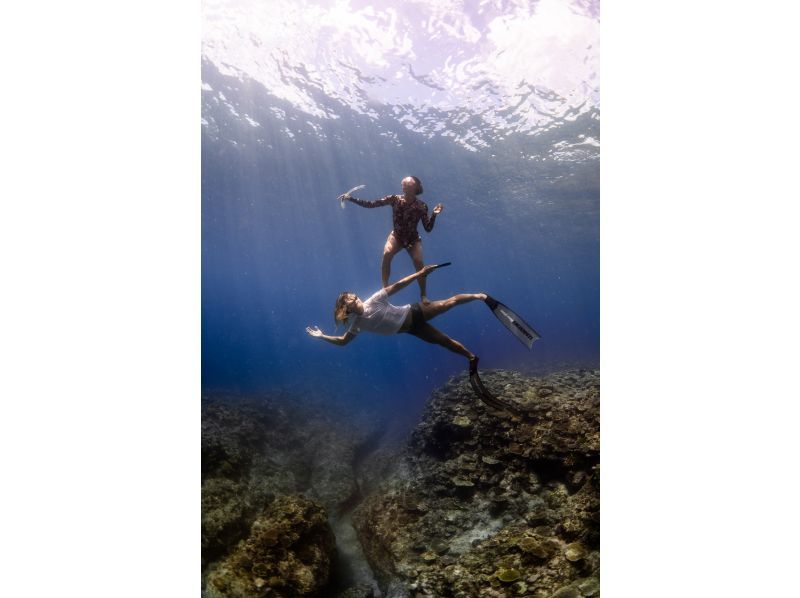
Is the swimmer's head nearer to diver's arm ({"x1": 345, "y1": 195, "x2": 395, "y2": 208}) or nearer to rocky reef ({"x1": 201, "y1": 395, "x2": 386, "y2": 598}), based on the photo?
diver's arm ({"x1": 345, "y1": 195, "x2": 395, "y2": 208})

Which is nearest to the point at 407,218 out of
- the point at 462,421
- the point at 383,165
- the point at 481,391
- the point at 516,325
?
the point at 516,325

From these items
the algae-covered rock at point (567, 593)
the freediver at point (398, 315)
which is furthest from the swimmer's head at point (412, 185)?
the algae-covered rock at point (567, 593)

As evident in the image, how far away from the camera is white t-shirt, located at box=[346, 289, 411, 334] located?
17.5 ft

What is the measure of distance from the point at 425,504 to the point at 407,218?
4692 millimetres

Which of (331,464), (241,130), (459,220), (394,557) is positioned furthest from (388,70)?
(459,220)

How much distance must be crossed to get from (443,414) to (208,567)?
15.7ft

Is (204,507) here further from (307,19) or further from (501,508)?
(307,19)

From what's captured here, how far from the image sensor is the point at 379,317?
538 cm

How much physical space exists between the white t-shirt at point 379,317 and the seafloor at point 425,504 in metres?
2.87

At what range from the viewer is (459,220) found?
2647 centimetres

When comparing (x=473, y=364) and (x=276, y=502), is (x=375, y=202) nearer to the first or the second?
(x=473, y=364)

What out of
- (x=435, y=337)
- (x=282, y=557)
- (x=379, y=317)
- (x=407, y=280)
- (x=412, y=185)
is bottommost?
(x=282, y=557)

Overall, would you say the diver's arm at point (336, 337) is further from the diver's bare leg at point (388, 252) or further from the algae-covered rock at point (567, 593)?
the algae-covered rock at point (567, 593)

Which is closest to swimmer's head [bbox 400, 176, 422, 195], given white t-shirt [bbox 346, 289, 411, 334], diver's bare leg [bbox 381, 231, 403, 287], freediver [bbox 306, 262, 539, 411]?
diver's bare leg [bbox 381, 231, 403, 287]
